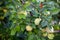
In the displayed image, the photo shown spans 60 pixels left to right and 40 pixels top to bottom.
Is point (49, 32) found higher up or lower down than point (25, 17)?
lower down

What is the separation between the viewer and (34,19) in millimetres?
1272

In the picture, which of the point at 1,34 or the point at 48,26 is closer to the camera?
the point at 48,26

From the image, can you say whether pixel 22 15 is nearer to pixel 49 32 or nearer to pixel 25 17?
pixel 25 17

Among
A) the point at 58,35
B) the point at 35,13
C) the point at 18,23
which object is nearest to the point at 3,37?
the point at 18,23

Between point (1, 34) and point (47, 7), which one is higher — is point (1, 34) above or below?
below

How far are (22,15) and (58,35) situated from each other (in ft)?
2.60

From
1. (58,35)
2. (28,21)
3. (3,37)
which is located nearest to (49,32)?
(28,21)

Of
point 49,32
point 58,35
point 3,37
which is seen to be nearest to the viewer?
point 49,32

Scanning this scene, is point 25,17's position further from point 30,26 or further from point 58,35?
point 58,35

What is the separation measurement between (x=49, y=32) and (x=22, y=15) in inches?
10.9

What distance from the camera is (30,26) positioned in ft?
4.16

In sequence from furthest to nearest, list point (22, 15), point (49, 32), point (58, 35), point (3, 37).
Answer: point (58, 35) → point (3, 37) → point (49, 32) → point (22, 15)

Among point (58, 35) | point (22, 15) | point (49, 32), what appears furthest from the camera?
point (58, 35)

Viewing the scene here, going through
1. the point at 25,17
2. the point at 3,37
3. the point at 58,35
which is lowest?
the point at 58,35
